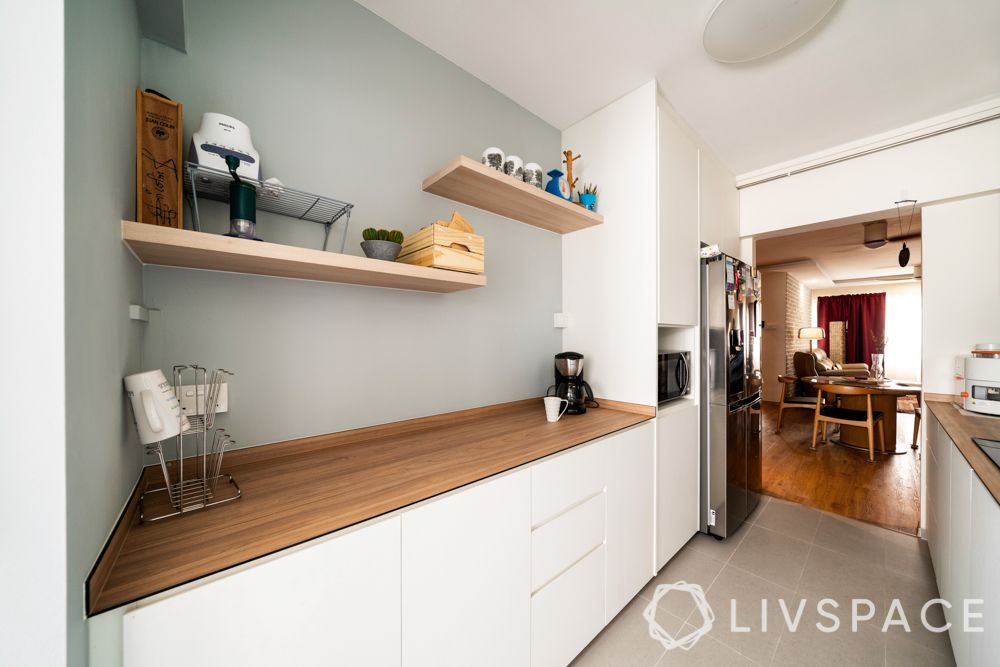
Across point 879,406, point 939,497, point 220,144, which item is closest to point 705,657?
Result: point 939,497

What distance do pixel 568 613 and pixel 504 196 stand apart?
1.78 metres

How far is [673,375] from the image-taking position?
209 cm

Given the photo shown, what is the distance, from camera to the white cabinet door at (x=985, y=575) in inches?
38.5

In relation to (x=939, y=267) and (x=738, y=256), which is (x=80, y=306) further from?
(x=939, y=267)

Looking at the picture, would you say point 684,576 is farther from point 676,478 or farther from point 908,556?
point 908,556

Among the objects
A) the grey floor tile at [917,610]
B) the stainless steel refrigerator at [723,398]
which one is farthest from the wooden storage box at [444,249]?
the grey floor tile at [917,610]

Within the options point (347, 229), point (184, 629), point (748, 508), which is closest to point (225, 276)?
point (347, 229)

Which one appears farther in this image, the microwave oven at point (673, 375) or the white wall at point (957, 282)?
the white wall at point (957, 282)

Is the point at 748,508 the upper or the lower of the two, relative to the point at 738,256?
lower

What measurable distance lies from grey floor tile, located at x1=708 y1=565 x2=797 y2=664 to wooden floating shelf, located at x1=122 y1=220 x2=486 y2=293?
74.9 inches

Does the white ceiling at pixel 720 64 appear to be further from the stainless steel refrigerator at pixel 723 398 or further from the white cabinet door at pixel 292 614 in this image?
the white cabinet door at pixel 292 614

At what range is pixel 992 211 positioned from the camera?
6.98 feet

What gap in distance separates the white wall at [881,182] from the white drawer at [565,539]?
8.71ft

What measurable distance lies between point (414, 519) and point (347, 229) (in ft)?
3.50
